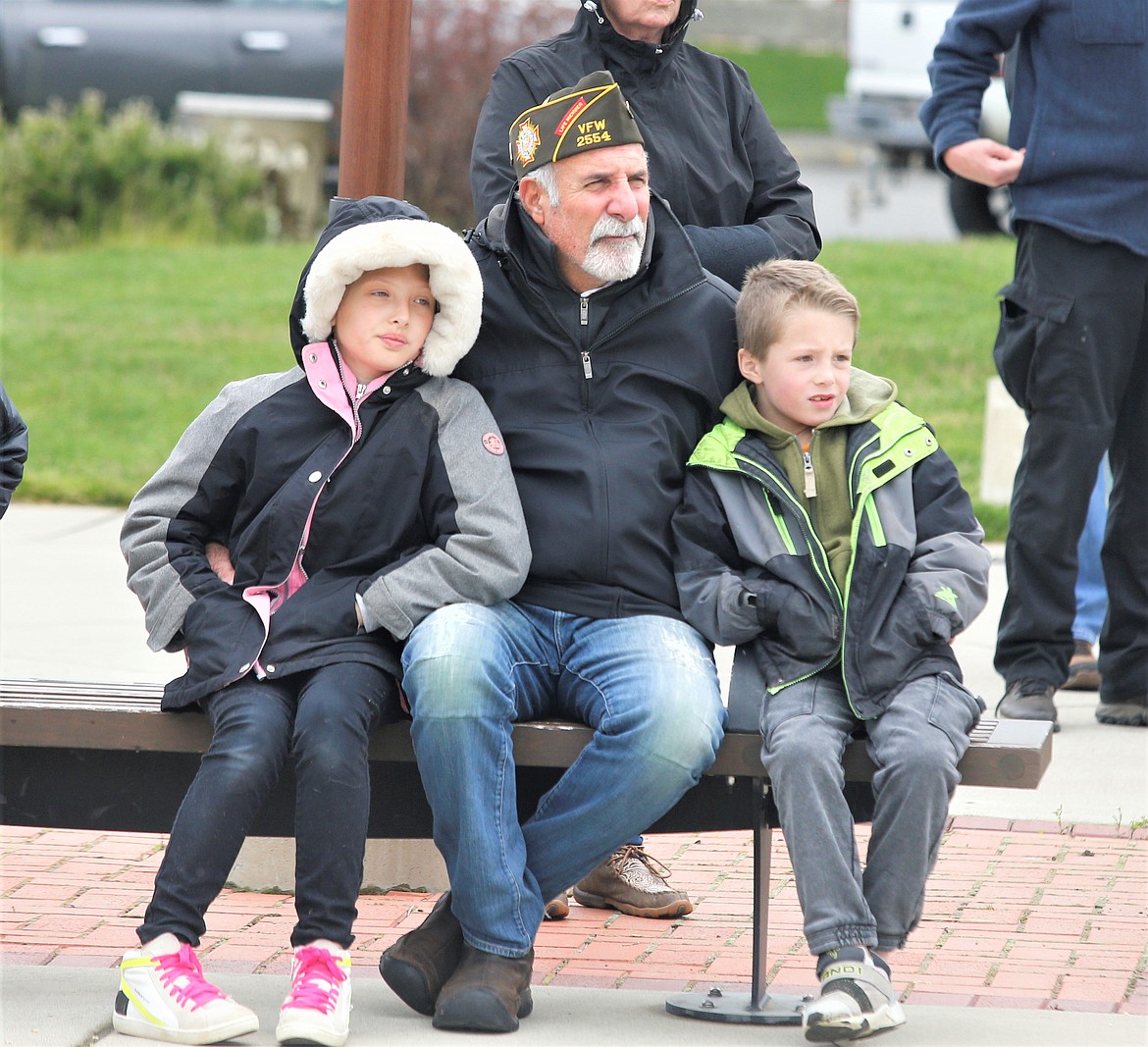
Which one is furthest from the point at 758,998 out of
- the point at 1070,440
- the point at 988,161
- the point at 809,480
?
the point at 988,161

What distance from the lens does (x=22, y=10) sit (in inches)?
566

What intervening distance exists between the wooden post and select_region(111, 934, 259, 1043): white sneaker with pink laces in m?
1.78

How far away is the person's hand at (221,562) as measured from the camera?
3656 mm

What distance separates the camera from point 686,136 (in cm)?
413

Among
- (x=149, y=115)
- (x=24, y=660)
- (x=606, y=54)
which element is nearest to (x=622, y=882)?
(x=606, y=54)

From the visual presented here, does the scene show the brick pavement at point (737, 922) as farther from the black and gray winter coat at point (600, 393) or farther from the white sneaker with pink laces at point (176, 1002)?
the black and gray winter coat at point (600, 393)

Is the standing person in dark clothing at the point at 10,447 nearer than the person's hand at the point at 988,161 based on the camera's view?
Yes

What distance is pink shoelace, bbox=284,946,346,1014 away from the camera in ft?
10.4

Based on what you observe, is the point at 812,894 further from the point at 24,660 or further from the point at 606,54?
the point at 24,660

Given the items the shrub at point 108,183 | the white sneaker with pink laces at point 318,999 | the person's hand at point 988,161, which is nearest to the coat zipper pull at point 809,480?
the white sneaker with pink laces at point 318,999

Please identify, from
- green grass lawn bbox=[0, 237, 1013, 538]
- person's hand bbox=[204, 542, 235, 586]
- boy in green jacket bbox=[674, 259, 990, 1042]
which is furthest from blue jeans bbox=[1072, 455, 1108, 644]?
person's hand bbox=[204, 542, 235, 586]

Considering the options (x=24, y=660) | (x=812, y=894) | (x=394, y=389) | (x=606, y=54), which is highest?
(x=606, y=54)

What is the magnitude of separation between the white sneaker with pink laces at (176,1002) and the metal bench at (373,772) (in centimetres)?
41

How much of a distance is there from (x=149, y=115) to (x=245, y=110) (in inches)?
33.4
